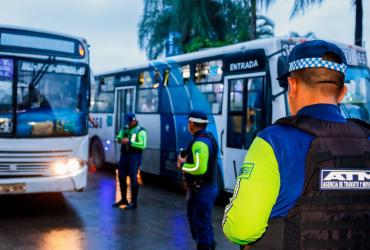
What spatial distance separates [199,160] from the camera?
579cm

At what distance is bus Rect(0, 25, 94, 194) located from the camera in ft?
26.2

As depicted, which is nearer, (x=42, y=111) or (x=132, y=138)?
(x=42, y=111)

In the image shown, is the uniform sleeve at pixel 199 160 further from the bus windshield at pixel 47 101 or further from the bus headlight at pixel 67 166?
the bus windshield at pixel 47 101

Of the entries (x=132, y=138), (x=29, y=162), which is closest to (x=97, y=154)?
(x=132, y=138)

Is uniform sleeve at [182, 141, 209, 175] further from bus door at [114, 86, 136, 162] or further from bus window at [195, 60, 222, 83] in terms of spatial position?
bus door at [114, 86, 136, 162]

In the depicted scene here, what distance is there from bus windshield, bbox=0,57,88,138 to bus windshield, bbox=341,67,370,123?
4.78 metres

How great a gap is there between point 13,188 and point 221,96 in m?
4.42

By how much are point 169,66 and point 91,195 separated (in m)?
3.61

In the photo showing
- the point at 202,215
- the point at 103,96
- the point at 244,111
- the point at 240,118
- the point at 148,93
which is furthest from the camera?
the point at 103,96

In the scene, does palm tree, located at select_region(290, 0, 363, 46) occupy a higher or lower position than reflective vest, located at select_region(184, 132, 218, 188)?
higher

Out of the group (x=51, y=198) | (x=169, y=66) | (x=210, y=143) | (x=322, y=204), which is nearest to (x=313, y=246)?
(x=322, y=204)

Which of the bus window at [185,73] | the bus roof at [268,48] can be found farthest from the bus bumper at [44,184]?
the bus roof at [268,48]

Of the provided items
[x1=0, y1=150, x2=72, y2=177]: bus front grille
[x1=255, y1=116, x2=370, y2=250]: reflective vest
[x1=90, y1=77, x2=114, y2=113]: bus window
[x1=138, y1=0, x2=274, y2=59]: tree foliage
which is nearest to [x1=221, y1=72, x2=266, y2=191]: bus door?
[x1=0, y1=150, x2=72, y2=177]: bus front grille

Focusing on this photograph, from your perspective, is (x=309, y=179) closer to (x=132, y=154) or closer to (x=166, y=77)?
(x=132, y=154)
